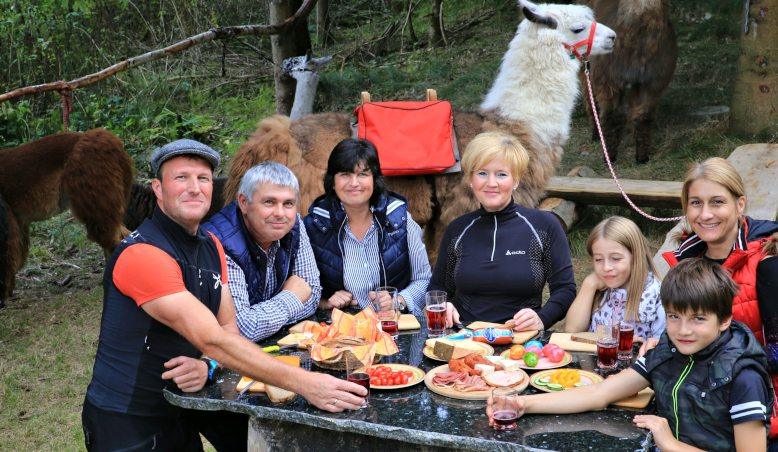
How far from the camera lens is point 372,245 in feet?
11.1

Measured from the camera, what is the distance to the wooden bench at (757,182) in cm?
514

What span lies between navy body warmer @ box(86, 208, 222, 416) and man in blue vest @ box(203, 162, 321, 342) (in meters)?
0.37

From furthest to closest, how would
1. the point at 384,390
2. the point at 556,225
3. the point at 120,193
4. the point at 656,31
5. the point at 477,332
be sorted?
the point at 656,31
the point at 120,193
the point at 556,225
the point at 477,332
the point at 384,390

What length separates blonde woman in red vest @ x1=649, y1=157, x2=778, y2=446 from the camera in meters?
2.31

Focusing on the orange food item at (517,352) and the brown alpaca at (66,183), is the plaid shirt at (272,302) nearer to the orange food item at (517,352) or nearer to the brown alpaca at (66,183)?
the orange food item at (517,352)

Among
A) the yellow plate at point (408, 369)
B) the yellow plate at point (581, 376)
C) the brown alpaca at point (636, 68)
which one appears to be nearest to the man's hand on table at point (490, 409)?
the yellow plate at point (581, 376)

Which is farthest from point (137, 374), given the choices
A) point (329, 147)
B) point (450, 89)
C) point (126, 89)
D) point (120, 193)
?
point (126, 89)

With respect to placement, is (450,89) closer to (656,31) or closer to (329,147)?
(656,31)

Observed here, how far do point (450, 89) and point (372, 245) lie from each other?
271 inches

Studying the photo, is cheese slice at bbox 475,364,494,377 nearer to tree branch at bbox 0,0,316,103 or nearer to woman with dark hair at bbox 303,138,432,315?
woman with dark hair at bbox 303,138,432,315

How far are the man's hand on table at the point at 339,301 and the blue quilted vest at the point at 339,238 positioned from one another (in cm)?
12

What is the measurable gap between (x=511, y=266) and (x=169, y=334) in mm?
1623

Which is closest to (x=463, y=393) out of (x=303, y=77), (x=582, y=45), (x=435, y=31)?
(x=582, y=45)

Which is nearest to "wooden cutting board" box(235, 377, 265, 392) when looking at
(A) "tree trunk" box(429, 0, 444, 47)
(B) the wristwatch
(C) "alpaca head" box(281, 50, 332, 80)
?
(B) the wristwatch
